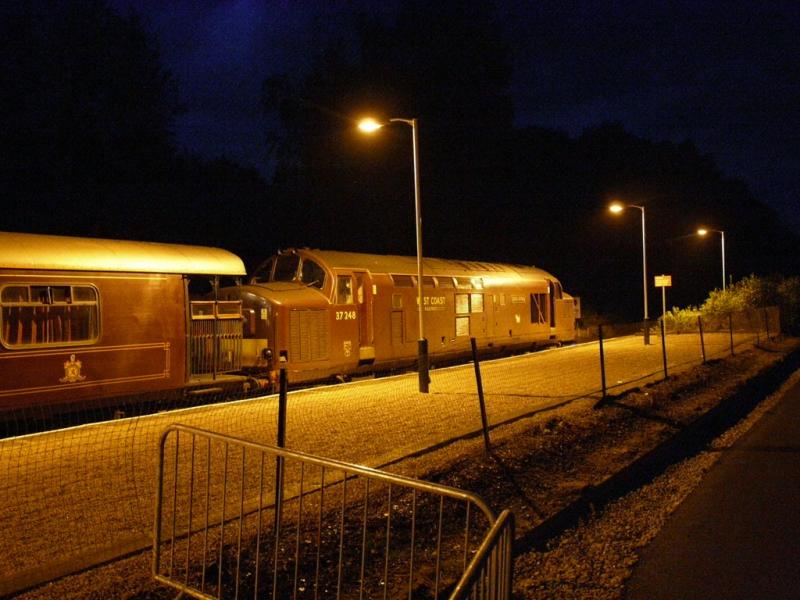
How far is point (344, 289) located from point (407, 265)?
3095 mm

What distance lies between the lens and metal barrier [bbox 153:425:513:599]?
4039mm

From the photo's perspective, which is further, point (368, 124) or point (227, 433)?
point (368, 124)

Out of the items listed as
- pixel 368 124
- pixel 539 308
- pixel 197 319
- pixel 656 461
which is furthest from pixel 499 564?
pixel 539 308

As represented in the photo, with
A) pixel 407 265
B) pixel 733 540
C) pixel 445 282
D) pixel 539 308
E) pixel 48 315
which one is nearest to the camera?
pixel 733 540

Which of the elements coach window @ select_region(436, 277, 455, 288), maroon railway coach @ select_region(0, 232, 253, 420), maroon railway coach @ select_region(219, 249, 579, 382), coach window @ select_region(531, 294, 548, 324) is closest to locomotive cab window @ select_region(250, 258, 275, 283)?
maroon railway coach @ select_region(219, 249, 579, 382)

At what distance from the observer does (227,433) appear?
10.5 meters

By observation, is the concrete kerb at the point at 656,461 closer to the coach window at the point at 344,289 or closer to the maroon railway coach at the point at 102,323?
the maroon railway coach at the point at 102,323

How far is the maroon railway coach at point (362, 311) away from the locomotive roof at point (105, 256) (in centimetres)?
159

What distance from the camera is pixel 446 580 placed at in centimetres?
516

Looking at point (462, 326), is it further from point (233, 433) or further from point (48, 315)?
point (48, 315)

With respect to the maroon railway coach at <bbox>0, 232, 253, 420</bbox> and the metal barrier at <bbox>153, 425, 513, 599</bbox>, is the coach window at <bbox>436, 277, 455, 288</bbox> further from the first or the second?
the metal barrier at <bbox>153, 425, 513, 599</bbox>

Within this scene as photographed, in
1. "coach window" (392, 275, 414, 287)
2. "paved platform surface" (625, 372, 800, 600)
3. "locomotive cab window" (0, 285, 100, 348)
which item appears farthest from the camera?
"coach window" (392, 275, 414, 287)

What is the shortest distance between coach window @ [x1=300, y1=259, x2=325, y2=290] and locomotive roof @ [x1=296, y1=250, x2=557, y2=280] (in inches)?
9.3

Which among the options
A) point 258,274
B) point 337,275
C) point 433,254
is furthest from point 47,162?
point 433,254
